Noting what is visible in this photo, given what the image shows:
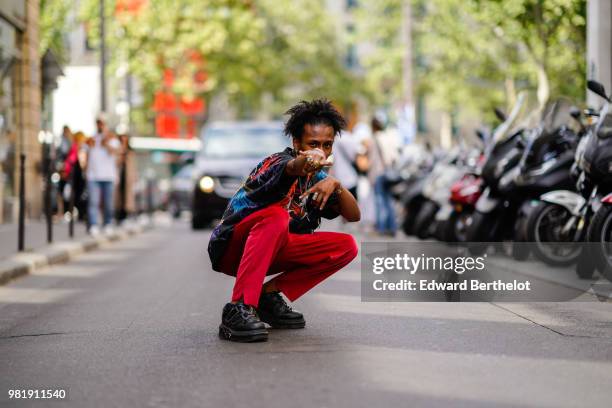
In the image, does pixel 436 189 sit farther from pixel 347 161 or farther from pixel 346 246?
pixel 346 246

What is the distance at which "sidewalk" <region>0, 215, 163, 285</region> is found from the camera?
39.8 ft

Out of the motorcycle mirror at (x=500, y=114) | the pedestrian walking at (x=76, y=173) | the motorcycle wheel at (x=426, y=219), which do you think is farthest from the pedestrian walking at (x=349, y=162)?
the motorcycle mirror at (x=500, y=114)

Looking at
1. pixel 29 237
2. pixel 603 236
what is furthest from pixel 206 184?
pixel 603 236

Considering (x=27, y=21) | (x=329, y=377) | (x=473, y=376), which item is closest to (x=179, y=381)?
(x=329, y=377)

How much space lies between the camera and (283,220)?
6688 millimetres

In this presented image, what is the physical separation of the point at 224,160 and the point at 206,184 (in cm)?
56

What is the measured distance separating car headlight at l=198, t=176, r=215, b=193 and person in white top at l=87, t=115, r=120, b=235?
9.50 ft

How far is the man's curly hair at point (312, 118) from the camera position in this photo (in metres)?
6.63

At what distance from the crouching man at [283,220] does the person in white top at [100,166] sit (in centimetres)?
1061

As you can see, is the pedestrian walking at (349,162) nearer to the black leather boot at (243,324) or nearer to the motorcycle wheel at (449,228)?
the motorcycle wheel at (449,228)

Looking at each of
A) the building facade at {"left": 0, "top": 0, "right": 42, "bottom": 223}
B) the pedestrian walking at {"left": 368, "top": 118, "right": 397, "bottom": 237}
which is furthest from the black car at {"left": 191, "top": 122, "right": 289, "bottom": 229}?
the building facade at {"left": 0, "top": 0, "right": 42, "bottom": 223}

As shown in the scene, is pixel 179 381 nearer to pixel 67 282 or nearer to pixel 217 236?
pixel 217 236

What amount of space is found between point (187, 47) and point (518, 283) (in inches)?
1174

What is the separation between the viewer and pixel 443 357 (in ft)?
19.9
